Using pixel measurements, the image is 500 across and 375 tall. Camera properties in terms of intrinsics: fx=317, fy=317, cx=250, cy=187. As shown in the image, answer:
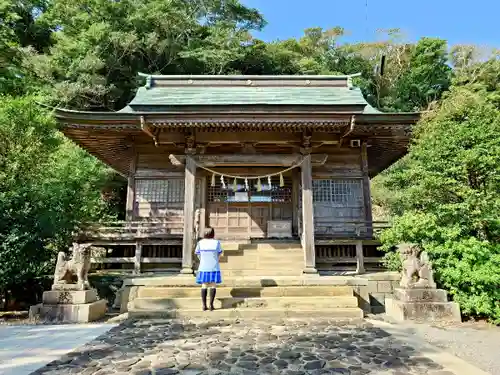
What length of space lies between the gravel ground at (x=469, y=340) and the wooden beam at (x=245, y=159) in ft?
15.9

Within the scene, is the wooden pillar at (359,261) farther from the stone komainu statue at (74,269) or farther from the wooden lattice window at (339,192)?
the stone komainu statue at (74,269)

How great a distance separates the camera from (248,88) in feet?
41.4

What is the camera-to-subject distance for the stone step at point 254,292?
24.0ft

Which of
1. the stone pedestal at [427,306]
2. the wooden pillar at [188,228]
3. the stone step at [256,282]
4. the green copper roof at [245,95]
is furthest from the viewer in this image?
the green copper roof at [245,95]

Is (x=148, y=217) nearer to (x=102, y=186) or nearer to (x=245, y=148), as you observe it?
(x=245, y=148)

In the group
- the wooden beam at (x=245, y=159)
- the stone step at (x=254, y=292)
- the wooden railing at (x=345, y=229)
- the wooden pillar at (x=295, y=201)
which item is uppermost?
the wooden beam at (x=245, y=159)

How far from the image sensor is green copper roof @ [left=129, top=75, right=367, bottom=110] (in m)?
11.5

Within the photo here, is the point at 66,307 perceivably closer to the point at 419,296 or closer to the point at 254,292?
the point at 254,292

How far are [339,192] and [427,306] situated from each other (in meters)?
5.68

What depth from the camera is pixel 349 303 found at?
7008mm

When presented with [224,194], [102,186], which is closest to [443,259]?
[224,194]

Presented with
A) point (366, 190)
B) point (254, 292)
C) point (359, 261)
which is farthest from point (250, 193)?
point (254, 292)

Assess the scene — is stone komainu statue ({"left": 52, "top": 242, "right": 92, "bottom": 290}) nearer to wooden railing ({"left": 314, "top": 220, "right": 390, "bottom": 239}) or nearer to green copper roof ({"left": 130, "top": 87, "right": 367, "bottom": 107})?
green copper roof ({"left": 130, "top": 87, "right": 367, "bottom": 107})

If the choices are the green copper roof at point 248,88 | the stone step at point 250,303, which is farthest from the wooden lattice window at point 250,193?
the stone step at point 250,303
